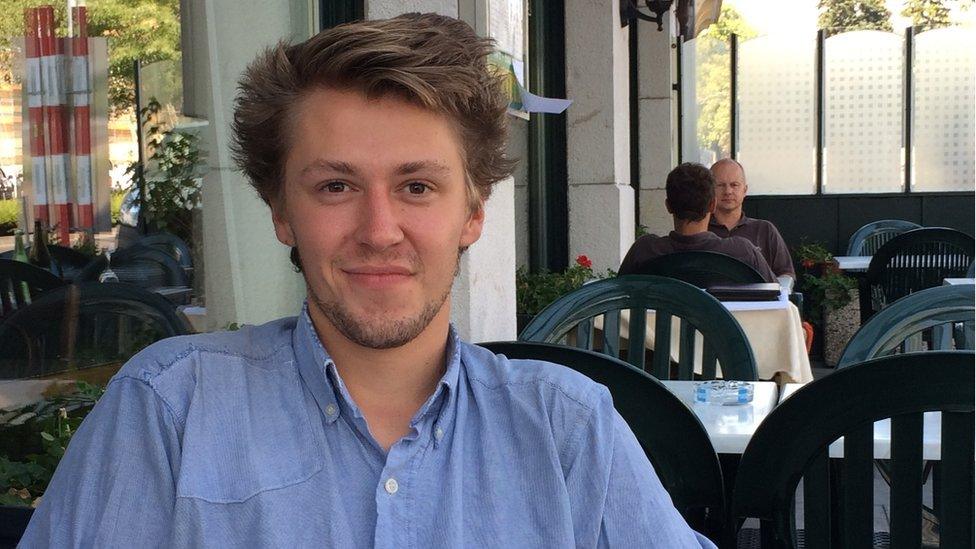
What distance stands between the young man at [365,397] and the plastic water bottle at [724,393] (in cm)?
121

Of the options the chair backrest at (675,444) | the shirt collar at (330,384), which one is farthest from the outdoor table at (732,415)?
the shirt collar at (330,384)

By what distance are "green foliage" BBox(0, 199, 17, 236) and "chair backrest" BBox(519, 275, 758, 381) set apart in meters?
1.28

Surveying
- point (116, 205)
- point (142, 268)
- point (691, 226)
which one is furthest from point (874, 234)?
point (116, 205)

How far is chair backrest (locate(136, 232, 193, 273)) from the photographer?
8.76 ft

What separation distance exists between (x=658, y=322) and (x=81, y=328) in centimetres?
154

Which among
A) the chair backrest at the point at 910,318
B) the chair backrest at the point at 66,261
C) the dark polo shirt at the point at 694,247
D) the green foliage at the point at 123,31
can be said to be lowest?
the chair backrest at the point at 910,318

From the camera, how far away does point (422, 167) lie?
58.5 inches

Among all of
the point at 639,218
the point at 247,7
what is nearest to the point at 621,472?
the point at 247,7

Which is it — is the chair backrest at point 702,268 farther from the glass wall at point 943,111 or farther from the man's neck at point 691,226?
the glass wall at point 943,111

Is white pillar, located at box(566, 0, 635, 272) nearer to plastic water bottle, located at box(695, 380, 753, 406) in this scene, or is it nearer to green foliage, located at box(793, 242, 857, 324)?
green foliage, located at box(793, 242, 857, 324)

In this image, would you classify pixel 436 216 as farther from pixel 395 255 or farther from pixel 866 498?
pixel 866 498

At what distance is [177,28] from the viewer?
2746 mm

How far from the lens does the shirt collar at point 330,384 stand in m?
1.41

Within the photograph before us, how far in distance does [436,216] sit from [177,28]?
1510 millimetres
